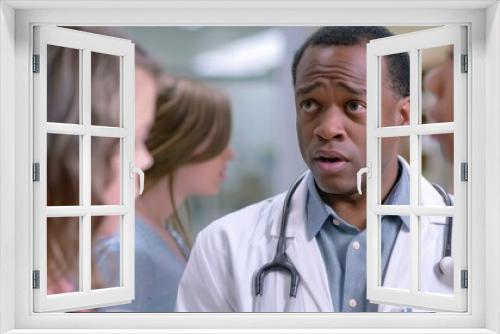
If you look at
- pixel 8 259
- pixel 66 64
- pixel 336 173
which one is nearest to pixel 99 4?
pixel 8 259

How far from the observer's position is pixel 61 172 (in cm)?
414

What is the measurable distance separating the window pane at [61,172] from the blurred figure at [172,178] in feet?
1.52

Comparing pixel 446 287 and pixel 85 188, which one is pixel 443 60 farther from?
pixel 85 188

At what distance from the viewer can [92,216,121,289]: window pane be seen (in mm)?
4395

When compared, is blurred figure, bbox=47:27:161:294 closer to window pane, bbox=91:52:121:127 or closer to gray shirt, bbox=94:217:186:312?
window pane, bbox=91:52:121:127

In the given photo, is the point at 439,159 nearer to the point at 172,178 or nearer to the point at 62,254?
the point at 172,178

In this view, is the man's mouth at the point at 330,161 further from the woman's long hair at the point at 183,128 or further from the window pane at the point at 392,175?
the woman's long hair at the point at 183,128

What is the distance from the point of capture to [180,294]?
13.6 feet

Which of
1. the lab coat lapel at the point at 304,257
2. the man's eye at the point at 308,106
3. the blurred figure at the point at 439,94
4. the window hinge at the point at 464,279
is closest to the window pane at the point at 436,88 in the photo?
the blurred figure at the point at 439,94

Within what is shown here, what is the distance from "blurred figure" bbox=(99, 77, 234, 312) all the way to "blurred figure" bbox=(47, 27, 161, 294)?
21 centimetres

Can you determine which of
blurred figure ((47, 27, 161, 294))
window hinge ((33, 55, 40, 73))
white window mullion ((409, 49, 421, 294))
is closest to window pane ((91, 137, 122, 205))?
blurred figure ((47, 27, 161, 294))

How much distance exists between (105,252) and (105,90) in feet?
3.53

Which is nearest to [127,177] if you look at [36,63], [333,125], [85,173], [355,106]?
[85,173]

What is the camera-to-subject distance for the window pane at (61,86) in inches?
159
